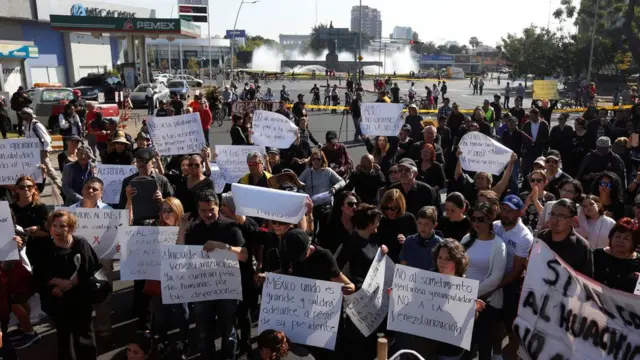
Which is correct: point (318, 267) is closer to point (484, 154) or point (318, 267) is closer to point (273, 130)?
point (484, 154)

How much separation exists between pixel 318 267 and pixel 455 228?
1.62 meters

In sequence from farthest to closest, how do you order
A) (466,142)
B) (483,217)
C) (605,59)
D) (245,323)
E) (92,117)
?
1. (605,59)
2. (92,117)
3. (466,142)
4. (245,323)
5. (483,217)

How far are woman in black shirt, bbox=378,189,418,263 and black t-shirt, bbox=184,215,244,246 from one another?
1.36m

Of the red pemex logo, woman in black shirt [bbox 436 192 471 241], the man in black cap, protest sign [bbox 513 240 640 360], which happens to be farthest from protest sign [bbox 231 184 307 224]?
the red pemex logo

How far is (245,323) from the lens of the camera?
5273 millimetres

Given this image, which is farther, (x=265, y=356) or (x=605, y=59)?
(x=605, y=59)

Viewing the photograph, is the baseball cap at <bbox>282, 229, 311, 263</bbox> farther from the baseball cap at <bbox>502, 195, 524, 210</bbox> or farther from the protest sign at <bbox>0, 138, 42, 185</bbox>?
the protest sign at <bbox>0, 138, 42, 185</bbox>

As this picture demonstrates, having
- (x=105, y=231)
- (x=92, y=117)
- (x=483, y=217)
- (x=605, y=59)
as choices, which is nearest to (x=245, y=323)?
(x=105, y=231)

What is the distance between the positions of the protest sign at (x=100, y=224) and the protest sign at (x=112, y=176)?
1652 millimetres

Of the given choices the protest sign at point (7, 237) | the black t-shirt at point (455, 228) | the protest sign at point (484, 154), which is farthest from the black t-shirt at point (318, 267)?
the protest sign at point (484, 154)

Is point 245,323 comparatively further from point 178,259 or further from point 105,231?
point 105,231

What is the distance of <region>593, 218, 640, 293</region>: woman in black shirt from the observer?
4395mm

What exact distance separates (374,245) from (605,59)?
53.5 m

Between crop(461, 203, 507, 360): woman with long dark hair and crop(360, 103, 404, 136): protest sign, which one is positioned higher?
crop(360, 103, 404, 136): protest sign
